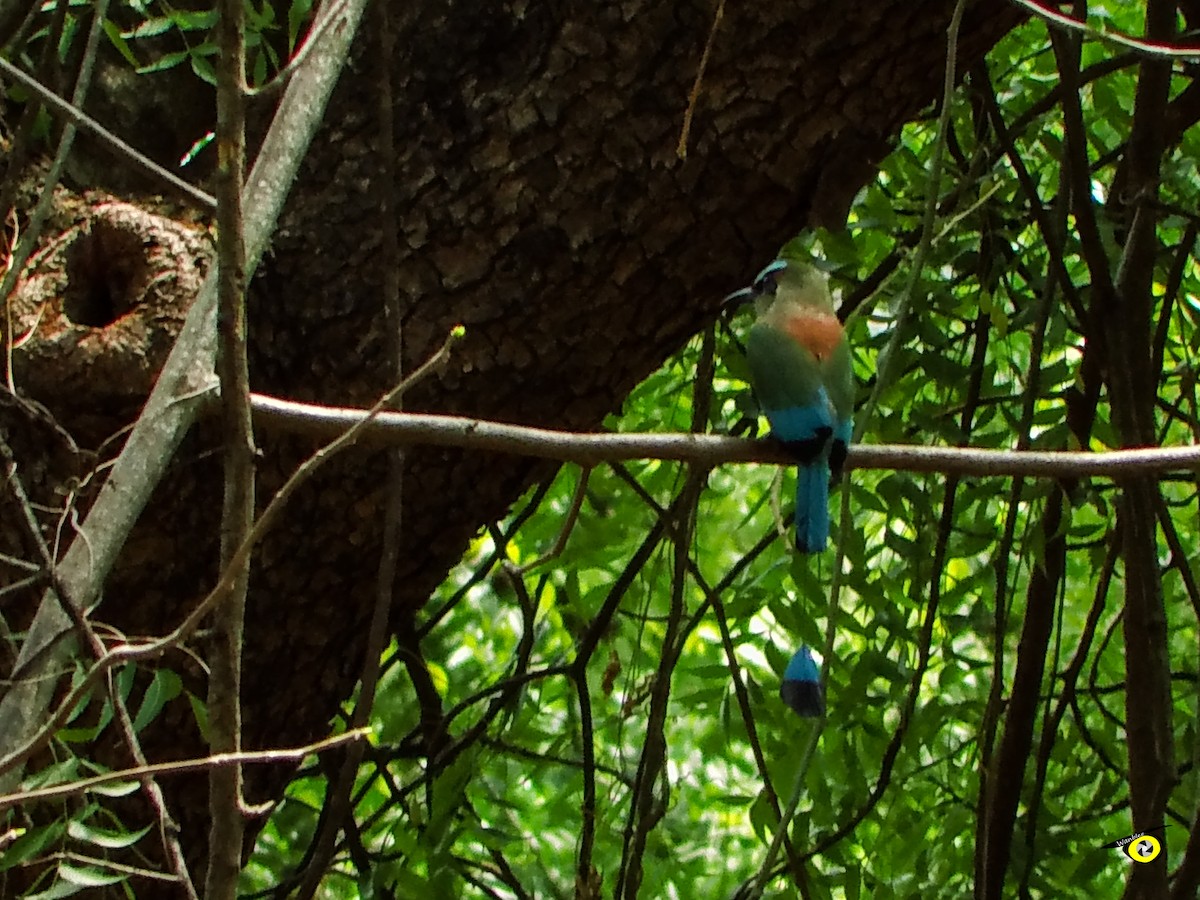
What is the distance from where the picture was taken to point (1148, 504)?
1.55m

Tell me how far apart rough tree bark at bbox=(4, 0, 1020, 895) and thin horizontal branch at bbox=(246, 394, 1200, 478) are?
35cm

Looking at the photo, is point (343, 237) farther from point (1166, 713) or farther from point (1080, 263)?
point (1080, 263)

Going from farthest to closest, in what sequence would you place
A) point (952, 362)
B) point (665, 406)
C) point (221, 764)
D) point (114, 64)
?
point (665, 406) < point (952, 362) < point (114, 64) < point (221, 764)

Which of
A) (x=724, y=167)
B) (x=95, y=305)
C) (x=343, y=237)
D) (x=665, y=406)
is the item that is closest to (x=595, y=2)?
(x=724, y=167)

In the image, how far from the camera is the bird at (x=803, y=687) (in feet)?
4.58

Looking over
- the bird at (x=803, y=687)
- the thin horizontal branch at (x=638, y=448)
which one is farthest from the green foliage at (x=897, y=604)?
the thin horizontal branch at (x=638, y=448)

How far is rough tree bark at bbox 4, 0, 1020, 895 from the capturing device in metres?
1.42

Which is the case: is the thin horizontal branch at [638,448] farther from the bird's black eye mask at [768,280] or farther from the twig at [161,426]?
the bird's black eye mask at [768,280]

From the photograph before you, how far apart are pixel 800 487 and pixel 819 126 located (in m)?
0.40

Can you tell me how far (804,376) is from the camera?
1547 millimetres

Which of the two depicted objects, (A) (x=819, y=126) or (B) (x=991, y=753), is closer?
(A) (x=819, y=126)

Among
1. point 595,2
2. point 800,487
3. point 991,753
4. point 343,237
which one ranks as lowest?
point 991,753

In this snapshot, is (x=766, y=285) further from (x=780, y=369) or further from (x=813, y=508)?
(x=813, y=508)

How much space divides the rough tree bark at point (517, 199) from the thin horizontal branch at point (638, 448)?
1.15ft
